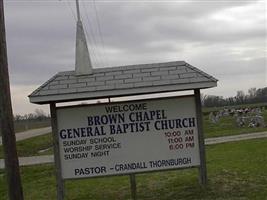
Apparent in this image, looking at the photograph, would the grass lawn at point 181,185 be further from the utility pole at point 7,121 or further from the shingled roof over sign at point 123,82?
the utility pole at point 7,121

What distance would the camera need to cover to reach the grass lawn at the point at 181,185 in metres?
11.5

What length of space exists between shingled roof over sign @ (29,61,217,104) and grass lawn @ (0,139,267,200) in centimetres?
227

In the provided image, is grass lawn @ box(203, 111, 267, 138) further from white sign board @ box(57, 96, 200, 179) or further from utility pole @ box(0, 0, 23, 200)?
utility pole @ box(0, 0, 23, 200)

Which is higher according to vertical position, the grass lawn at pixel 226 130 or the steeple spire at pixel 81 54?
the steeple spire at pixel 81 54

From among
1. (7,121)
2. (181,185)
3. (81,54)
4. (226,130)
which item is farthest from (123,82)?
(226,130)

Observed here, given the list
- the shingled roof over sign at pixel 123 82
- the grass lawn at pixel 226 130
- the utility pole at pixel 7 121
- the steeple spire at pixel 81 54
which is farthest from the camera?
the grass lawn at pixel 226 130

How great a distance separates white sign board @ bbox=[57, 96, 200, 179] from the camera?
11453mm

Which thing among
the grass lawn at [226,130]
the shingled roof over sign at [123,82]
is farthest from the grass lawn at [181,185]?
the grass lawn at [226,130]

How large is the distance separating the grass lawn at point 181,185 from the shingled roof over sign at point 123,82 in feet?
7.44

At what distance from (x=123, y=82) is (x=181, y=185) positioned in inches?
119

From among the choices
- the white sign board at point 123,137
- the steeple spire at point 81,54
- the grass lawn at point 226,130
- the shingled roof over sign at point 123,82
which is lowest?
the grass lawn at point 226,130

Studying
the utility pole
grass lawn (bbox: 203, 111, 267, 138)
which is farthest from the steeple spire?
grass lawn (bbox: 203, 111, 267, 138)

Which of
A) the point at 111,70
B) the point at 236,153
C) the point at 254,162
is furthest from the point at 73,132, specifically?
the point at 236,153

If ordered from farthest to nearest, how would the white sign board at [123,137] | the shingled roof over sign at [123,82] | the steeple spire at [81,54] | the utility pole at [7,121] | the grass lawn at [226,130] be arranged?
the grass lawn at [226,130], the steeple spire at [81,54], the white sign board at [123,137], the shingled roof over sign at [123,82], the utility pole at [7,121]
